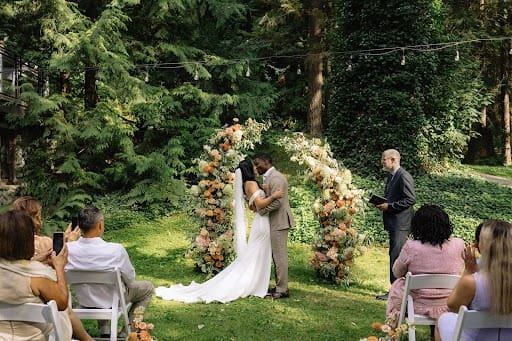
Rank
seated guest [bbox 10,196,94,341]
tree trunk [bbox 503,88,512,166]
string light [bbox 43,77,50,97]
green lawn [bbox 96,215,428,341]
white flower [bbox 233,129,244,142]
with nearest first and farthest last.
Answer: seated guest [bbox 10,196,94,341], green lawn [bbox 96,215,428,341], white flower [bbox 233,129,244,142], string light [bbox 43,77,50,97], tree trunk [bbox 503,88,512,166]

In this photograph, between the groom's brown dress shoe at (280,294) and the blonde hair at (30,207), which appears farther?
the groom's brown dress shoe at (280,294)

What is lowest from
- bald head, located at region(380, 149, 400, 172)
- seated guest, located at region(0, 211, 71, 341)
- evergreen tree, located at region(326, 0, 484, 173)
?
seated guest, located at region(0, 211, 71, 341)

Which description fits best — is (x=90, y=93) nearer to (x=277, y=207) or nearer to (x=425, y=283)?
(x=277, y=207)

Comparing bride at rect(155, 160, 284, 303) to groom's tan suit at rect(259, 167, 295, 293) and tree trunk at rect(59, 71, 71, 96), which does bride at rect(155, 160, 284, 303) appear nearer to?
groom's tan suit at rect(259, 167, 295, 293)

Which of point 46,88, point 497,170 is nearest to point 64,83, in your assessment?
point 46,88

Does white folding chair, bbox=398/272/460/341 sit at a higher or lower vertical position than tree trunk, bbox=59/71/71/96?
lower

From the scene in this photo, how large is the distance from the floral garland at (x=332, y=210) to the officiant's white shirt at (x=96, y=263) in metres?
3.59

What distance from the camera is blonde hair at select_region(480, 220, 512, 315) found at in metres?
3.03

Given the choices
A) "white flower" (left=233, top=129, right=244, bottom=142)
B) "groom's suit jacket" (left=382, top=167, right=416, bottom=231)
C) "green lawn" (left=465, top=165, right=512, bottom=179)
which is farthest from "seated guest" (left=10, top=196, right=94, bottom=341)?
"green lawn" (left=465, top=165, right=512, bottom=179)

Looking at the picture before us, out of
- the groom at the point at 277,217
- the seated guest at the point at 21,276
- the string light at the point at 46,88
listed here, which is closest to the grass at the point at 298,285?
the groom at the point at 277,217

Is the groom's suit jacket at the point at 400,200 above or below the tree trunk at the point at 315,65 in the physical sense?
below

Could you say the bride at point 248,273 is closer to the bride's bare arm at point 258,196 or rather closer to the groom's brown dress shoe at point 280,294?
the bride's bare arm at point 258,196

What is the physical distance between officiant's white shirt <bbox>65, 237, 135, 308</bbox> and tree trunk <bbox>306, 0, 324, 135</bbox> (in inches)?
492

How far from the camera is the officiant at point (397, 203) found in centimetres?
614
